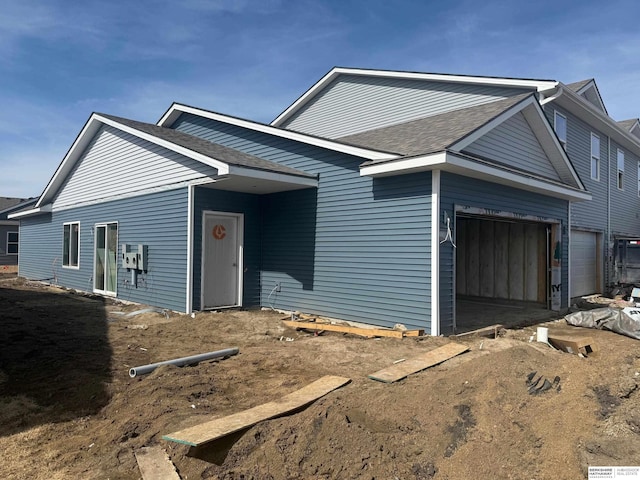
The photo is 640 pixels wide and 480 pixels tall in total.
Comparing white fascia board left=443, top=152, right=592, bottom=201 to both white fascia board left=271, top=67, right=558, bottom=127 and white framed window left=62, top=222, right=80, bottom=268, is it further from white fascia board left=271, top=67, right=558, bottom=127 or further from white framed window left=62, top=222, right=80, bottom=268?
white framed window left=62, top=222, right=80, bottom=268

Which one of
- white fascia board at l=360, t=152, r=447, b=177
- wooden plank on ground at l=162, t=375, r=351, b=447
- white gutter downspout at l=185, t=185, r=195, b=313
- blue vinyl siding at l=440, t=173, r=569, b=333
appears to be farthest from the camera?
white gutter downspout at l=185, t=185, r=195, b=313

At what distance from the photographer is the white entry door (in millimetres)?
10625

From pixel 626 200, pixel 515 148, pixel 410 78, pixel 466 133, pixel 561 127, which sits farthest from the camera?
pixel 626 200

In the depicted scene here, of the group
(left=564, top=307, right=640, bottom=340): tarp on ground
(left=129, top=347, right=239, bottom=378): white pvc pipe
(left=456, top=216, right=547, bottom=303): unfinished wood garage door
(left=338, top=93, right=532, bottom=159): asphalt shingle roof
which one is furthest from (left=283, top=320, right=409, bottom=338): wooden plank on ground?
(left=456, top=216, right=547, bottom=303): unfinished wood garage door

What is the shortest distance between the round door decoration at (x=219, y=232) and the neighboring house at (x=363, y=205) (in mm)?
32

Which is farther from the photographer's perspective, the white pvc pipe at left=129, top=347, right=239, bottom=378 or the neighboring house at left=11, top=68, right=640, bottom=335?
the neighboring house at left=11, top=68, right=640, bottom=335

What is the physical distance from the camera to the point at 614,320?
348 inches

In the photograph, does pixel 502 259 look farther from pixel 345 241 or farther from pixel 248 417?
pixel 248 417

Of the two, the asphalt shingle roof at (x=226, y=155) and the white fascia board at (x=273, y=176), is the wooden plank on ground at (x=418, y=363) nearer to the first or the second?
the white fascia board at (x=273, y=176)

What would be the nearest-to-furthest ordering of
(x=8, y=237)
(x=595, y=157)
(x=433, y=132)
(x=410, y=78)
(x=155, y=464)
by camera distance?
(x=155, y=464)
(x=433, y=132)
(x=410, y=78)
(x=595, y=157)
(x=8, y=237)

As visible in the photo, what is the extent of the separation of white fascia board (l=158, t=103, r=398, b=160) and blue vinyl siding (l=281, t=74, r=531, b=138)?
584 centimetres

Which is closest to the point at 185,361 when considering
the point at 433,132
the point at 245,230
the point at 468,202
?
the point at 245,230

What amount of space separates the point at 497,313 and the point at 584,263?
20.0ft

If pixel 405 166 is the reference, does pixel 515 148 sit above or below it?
above
